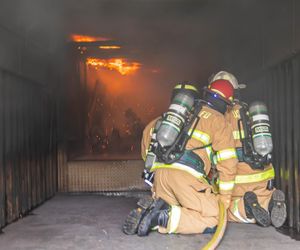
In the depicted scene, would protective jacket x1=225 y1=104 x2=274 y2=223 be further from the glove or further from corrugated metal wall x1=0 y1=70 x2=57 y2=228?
corrugated metal wall x1=0 y1=70 x2=57 y2=228

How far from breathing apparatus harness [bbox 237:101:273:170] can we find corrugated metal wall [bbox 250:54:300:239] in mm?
199

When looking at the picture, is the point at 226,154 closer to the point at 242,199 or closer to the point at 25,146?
the point at 242,199

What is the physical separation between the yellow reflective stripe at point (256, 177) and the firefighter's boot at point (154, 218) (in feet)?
2.83

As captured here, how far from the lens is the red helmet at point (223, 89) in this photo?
12.9 feet

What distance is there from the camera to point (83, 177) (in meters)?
5.83

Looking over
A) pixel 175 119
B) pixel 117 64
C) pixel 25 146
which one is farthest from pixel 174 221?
pixel 117 64

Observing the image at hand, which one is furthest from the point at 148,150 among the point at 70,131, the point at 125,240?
the point at 70,131

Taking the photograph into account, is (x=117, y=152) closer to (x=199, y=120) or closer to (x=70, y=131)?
(x=70, y=131)

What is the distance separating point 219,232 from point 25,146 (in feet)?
8.16

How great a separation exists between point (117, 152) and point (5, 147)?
3.42 meters

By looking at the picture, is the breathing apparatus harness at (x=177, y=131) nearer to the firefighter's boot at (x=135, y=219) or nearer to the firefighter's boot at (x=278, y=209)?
the firefighter's boot at (x=135, y=219)

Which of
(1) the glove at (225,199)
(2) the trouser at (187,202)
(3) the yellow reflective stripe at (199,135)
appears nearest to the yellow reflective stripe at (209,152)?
(3) the yellow reflective stripe at (199,135)

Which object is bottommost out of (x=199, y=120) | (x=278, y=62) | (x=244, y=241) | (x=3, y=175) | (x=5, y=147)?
(x=244, y=241)

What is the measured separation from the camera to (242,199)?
3.97m
